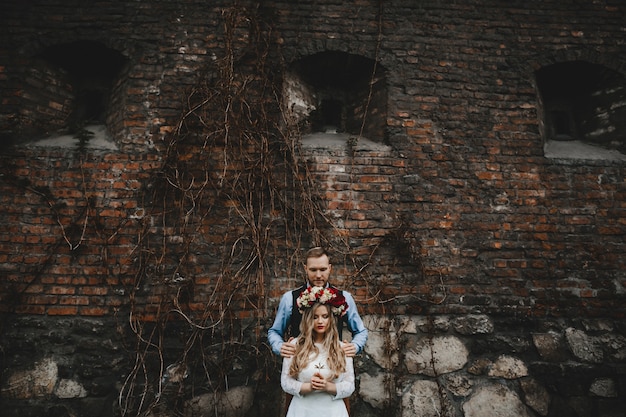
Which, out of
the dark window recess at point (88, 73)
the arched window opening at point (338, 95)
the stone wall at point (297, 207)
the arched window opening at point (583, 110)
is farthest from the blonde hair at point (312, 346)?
the dark window recess at point (88, 73)

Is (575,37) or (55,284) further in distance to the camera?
(575,37)

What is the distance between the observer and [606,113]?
388 centimetres

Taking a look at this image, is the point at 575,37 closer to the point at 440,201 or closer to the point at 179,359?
the point at 440,201

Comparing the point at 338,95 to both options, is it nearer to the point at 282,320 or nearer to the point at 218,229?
the point at 218,229

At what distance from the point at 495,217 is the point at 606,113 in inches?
75.5

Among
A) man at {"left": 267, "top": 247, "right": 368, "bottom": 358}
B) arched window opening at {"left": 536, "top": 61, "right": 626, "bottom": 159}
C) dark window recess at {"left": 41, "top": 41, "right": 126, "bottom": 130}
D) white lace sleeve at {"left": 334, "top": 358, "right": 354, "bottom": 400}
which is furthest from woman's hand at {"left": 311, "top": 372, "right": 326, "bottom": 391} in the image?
dark window recess at {"left": 41, "top": 41, "right": 126, "bottom": 130}

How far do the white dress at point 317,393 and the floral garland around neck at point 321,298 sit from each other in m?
0.28

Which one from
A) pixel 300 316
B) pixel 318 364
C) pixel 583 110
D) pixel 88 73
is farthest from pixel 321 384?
pixel 583 110

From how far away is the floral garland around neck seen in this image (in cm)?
215

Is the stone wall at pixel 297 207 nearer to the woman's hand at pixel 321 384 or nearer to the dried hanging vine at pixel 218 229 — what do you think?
the dried hanging vine at pixel 218 229

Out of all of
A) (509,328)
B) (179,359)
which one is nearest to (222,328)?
(179,359)

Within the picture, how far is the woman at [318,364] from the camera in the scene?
6.82 ft

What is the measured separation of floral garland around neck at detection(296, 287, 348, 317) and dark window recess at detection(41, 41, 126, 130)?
3.00 meters

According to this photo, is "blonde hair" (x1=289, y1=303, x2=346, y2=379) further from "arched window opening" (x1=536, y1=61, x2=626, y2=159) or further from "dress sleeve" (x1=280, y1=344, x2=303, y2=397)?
"arched window opening" (x1=536, y1=61, x2=626, y2=159)
